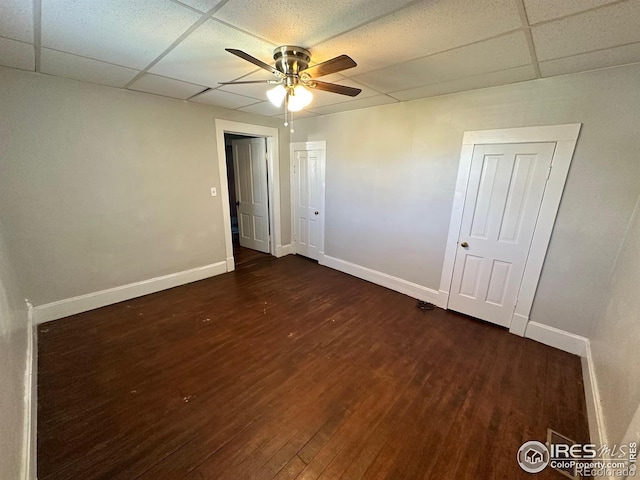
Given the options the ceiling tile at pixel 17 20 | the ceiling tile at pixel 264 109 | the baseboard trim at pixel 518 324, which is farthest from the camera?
the ceiling tile at pixel 264 109

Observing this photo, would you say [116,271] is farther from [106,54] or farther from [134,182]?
[106,54]

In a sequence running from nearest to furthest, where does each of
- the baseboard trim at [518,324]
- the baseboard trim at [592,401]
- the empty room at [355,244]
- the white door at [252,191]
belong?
the empty room at [355,244], the baseboard trim at [592,401], the baseboard trim at [518,324], the white door at [252,191]

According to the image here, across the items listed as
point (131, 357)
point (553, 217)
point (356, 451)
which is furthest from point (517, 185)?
point (131, 357)

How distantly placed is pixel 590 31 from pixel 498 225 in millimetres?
1630

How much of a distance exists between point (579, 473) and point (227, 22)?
11.1 ft

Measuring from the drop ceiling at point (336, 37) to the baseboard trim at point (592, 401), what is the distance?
2347mm

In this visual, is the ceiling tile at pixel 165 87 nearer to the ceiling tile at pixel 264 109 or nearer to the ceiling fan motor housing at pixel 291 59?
the ceiling tile at pixel 264 109

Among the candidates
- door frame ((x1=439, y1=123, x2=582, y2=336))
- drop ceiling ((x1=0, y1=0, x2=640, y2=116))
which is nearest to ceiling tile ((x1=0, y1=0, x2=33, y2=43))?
drop ceiling ((x1=0, y1=0, x2=640, y2=116))

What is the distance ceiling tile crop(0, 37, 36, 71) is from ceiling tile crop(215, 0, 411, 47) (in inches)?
63.9

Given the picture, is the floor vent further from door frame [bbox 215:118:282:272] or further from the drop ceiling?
door frame [bbox 215:118:282:272]

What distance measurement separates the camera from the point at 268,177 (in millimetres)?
4477

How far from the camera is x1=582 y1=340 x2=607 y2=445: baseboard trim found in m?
1.57

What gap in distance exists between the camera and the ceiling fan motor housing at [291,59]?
68.9 inches
